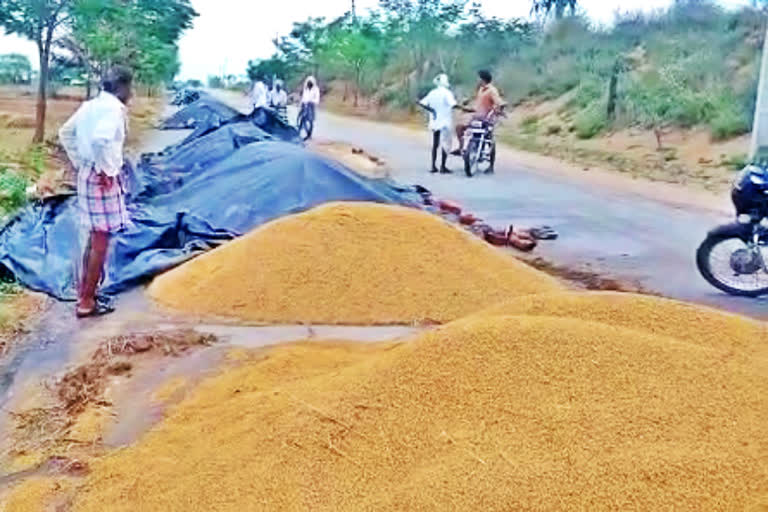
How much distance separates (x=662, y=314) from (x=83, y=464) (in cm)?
235

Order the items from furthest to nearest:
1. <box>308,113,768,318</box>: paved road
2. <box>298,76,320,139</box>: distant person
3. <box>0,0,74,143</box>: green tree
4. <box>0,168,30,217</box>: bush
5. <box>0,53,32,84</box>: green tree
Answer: <box>0,53,32,84</box>: green tree
<box>298,76,320,139</box>: distant person
<box>0,0,74,143</box>: green tree
<box>0,168,30,217</box>: bush
<box>308,113,768,318</box>: paved road

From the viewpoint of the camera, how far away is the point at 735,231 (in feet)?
24.9

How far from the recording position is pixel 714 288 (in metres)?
7.88

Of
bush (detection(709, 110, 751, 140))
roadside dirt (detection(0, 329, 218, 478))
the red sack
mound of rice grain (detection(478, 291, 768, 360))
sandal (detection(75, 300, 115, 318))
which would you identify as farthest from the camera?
bush (detection(709, 110, 751, 140))

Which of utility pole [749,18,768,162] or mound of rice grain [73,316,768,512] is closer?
mound of rice grain [73,316,768,512]

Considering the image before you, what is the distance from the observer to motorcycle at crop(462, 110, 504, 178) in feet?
51.5

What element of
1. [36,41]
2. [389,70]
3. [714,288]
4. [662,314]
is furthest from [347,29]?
[662,314]

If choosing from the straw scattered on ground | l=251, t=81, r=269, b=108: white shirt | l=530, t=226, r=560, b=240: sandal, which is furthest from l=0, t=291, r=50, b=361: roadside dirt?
l=251, t=81, r=269, b=108: white shirt

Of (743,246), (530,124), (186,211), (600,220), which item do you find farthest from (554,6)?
(743,246)

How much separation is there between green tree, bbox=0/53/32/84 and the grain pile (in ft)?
158

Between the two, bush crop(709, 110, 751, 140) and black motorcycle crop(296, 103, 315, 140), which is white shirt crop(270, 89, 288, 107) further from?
bush crop(709, 110, 751, 140)

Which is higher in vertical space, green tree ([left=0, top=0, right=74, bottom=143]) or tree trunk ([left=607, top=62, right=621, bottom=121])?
green tree ([left=0, top=0, right=74, bottom=143])

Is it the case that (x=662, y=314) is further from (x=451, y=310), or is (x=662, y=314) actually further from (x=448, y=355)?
(x=451, y=310)

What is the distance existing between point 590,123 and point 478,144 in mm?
10262
